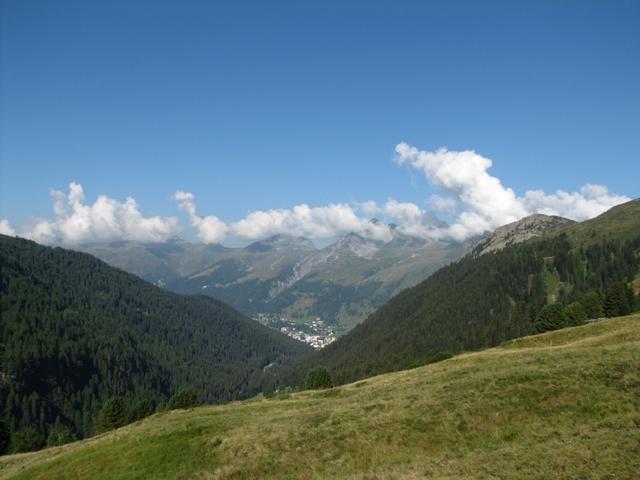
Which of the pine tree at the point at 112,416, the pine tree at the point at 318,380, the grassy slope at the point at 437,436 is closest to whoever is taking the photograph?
the grassy slope at the point at 437,436

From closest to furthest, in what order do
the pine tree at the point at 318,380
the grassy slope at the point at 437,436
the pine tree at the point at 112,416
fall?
the grassy slope at the point at 437,436 < the pine tree at the point at 112,416 < the pine tree at the point at 318,380

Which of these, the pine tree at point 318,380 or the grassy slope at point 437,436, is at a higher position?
the grassy slope at point 437,436

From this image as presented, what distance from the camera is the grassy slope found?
1029 inches

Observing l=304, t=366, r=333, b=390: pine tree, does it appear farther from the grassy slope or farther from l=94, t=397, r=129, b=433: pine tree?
the grassy slope

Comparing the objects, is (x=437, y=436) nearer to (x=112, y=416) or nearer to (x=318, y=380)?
(x=318, y=380)

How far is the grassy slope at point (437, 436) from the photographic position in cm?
2612

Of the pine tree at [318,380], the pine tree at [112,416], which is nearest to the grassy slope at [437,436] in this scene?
the pine tree at [318,380]

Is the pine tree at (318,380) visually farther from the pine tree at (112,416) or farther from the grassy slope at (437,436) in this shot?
the grassy slope at (437,436)

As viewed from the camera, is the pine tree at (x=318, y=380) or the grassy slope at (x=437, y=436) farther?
the pine tree at (x=318, y=380)

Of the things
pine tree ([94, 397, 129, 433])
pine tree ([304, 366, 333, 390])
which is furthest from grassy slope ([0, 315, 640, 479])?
pine tree ([94, 397, 129, 433])

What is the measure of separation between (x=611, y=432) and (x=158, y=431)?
43735 mm

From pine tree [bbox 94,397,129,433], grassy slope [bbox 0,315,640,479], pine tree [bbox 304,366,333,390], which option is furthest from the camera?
pine tree [bbox 304,366,333,390]

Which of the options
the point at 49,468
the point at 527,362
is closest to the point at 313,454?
the point at 527,362

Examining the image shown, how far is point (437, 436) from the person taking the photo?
35.3m
